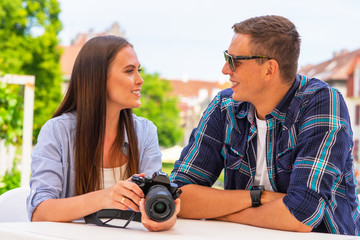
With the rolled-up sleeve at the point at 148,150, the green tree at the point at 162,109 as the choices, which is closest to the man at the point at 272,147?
the rolled-up sleeve at the point at 148,150

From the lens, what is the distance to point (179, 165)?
1546 mm

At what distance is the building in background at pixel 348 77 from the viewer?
25359 mm

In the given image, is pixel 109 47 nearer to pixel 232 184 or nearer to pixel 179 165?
pixel 179 165

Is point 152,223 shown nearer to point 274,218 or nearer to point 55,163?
point 274,218

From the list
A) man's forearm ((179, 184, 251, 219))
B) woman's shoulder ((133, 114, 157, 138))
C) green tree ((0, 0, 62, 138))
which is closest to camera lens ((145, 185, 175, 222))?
man's forearm ((179, 184, 251, 219))

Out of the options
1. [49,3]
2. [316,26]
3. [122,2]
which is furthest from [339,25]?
[49,3]

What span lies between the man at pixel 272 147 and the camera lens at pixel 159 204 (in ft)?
0.88

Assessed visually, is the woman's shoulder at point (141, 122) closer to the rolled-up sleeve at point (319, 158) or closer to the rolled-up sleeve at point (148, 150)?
the rolled-up sleeve at point (148, 150)

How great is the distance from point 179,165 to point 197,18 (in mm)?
61920

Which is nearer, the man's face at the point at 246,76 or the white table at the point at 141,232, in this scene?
the white table at the point at 141,232

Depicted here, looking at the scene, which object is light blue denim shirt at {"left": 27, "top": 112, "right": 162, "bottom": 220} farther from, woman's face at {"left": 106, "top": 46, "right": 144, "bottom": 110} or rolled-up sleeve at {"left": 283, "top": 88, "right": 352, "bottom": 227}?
rolled-up sleeve at {"left": 283, "top": 88, "right": 352, "bottom": 227}

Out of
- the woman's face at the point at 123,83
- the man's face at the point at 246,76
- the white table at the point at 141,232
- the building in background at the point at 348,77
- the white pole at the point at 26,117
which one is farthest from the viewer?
the building in background at the point at 348,77

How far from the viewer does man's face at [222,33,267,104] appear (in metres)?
1.49

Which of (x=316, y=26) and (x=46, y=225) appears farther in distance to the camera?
(x=316, y=26)
